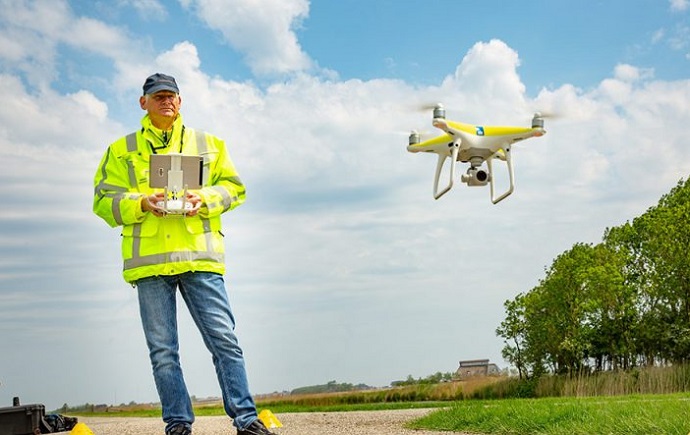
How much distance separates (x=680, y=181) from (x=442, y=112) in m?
25.9

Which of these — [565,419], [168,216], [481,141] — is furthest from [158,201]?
[481,141]

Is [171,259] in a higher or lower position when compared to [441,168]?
lower

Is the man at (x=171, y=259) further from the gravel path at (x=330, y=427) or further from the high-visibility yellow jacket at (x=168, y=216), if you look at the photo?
the gravel path at (x=330, y=427)

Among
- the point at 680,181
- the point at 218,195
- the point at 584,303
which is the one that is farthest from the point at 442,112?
the point at 680,181

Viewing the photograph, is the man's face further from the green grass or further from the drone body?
the drone body

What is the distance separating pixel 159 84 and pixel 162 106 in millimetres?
149

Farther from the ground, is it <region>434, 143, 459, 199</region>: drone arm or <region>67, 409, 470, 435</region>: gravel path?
<region>434, 143, 459, 199</region>: drone arm

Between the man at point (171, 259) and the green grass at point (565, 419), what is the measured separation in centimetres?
310

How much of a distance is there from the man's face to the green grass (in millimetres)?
4124

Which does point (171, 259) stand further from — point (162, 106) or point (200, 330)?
point (162, 106)

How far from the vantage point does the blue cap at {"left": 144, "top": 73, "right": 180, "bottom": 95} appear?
18.7 ft

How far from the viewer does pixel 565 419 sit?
7.85 m

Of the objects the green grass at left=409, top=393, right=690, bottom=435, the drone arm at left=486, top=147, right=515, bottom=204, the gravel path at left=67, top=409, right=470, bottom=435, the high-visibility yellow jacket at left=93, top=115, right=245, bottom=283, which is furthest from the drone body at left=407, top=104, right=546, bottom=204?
the high-visibility yellow jacket at left=93, top=115, right=245, bottom=283

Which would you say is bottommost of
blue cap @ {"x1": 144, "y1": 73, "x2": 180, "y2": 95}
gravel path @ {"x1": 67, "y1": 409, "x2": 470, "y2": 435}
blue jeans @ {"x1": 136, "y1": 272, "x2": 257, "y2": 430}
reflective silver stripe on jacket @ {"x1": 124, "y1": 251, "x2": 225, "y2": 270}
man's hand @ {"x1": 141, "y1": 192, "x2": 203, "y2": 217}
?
gravel path @ {"x1": 67, "y1": 409, "x2": 470, "y2": 435}
